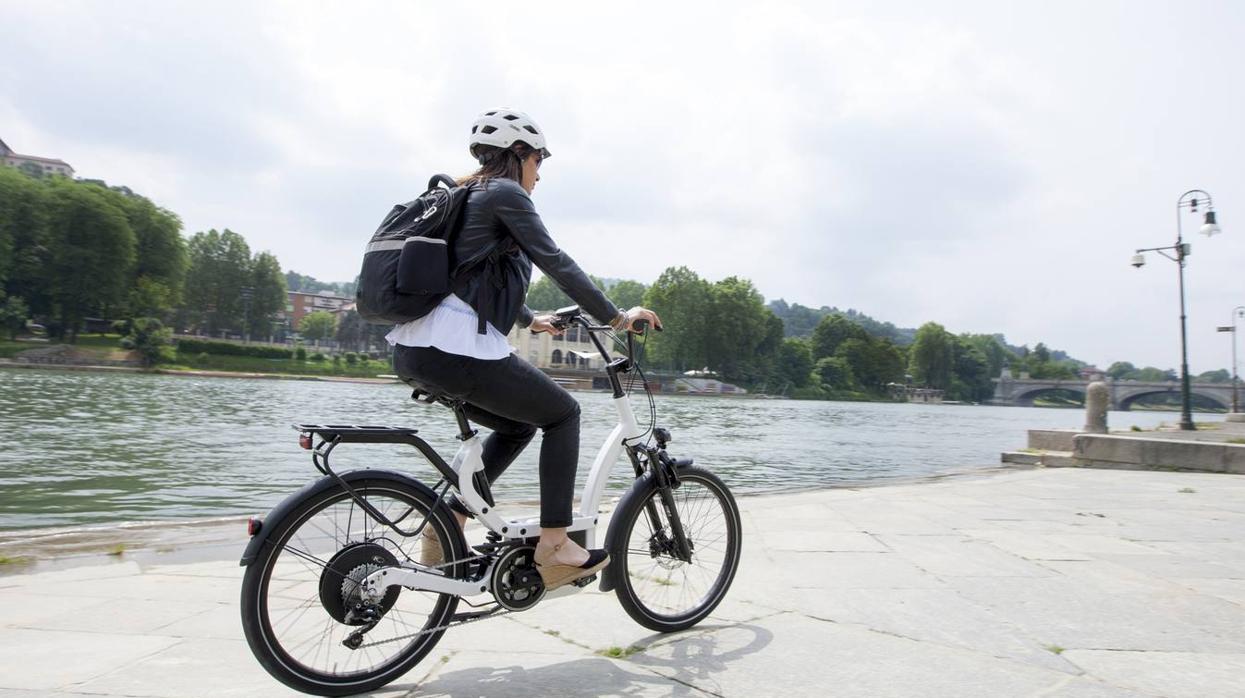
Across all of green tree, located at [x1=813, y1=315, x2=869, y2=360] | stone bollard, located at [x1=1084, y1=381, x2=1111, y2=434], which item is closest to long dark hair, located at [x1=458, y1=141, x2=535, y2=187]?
stone bollard, located at [x1=1084, y1=381, x2=1111, y2=434]

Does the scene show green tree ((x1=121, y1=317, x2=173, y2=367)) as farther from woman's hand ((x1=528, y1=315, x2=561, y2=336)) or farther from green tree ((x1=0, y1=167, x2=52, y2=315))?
woman's hand ((x1=528, y1=315, x2=561, y2=336))

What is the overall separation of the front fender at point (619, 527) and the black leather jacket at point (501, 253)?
0.90 metres

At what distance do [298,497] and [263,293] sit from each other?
121 m

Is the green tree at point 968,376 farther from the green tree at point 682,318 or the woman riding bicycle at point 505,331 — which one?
the woman riding bicycle at point 505,331

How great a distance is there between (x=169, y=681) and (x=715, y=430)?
29.7 metres

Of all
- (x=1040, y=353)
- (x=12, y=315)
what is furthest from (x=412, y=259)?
(x=1040, y=353)

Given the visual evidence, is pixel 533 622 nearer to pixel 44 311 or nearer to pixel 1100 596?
pixel 1100 596

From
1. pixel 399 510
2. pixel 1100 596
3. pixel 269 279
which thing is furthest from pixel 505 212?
pixel 269 279

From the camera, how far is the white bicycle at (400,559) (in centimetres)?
259

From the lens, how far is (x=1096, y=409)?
18234 millimetres

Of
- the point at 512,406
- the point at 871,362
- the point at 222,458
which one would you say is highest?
the point at 871,362

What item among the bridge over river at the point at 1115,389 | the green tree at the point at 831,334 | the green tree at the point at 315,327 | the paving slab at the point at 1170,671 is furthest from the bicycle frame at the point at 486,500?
the green tree at the point at 315,327

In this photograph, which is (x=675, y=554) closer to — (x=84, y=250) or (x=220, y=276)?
(x=84, y=250)

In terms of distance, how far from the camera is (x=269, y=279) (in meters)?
114
